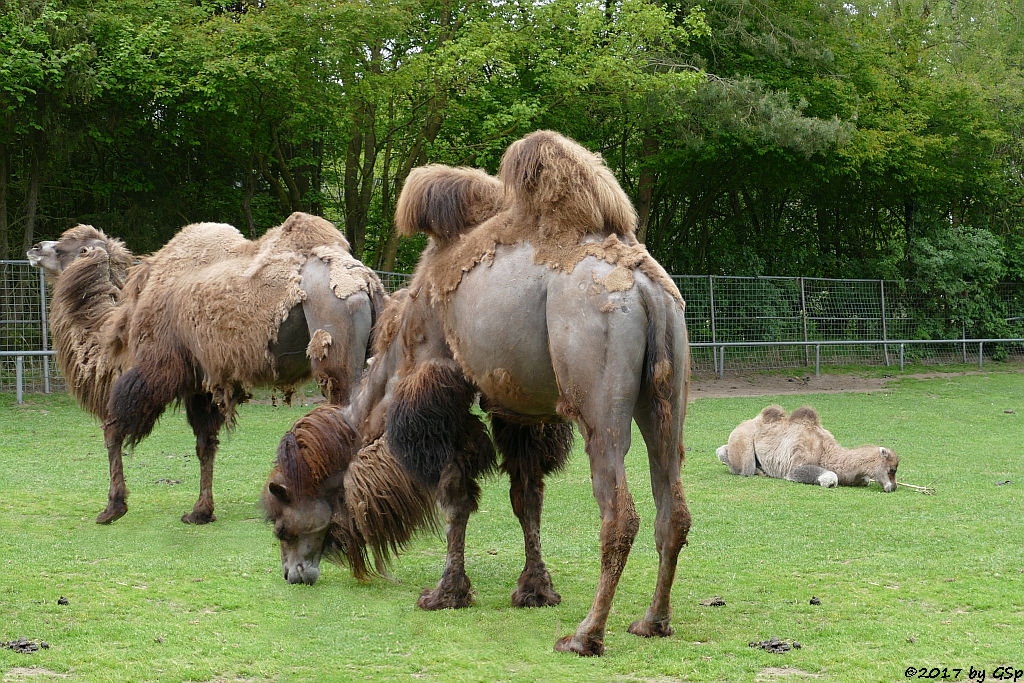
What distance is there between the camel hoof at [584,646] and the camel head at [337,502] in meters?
1.16

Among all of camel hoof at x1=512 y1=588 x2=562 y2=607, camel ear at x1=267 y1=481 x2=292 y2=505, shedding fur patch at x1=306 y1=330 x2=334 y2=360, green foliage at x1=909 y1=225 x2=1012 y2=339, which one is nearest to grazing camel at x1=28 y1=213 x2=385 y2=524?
shedding fur patch at x1=306 y1=330 x2=334 y2=360

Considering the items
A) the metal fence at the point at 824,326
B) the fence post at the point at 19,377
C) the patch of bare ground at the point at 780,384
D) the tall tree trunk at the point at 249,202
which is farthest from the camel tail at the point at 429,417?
the tall tree trunk at the point at 249,202

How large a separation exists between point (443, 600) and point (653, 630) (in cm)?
115

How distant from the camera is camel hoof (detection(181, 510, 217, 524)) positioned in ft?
24.5

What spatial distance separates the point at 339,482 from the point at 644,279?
1.96m

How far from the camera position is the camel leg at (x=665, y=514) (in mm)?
4648

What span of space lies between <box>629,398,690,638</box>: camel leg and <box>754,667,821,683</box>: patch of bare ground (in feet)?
2.07

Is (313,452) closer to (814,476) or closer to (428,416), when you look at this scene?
(428,416)

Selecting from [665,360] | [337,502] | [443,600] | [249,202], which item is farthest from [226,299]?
[249,202]

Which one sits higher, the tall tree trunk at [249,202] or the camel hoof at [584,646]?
the tall tree trunk at [249,202]

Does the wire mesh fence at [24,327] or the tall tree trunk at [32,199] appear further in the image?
the tall tree trunk at [32,199]

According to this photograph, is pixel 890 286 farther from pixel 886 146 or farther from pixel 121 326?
pixel 121 326

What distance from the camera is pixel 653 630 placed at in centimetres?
470

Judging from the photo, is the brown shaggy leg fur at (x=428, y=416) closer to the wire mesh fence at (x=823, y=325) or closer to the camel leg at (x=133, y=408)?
the camel leg at (x=133, y=408)
